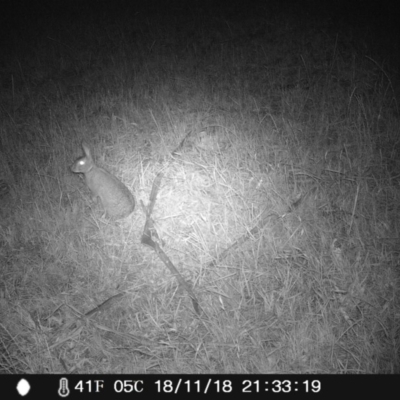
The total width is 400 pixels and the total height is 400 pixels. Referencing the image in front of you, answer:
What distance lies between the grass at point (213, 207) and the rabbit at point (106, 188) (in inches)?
4.2

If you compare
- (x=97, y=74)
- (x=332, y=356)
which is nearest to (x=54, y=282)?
(x=332, y=356)

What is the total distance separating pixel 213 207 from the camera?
9.09ft

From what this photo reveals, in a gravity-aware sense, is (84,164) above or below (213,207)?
above

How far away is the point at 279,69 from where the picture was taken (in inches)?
156

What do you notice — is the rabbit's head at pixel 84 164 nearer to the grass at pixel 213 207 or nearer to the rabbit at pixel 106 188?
the rabbit at pixel 106 188

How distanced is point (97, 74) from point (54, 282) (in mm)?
2770

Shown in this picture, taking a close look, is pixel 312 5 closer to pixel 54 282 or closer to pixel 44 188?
pixel 44 188

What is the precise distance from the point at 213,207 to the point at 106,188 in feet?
2.75

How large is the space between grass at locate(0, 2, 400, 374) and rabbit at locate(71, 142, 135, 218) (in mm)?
108
